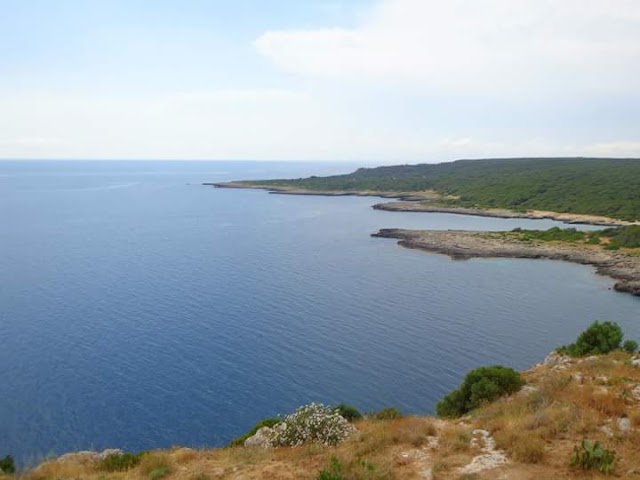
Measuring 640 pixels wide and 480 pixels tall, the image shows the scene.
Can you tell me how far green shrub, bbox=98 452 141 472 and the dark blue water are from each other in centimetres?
1214

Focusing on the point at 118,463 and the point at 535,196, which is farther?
the point at 535,196

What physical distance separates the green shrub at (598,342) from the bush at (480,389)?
8.45 meters

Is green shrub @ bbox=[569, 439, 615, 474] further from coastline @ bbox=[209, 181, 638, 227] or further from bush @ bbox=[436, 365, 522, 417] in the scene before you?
coastline @ bbox=[209, 181, 638, 227]

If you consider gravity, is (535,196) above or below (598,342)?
above

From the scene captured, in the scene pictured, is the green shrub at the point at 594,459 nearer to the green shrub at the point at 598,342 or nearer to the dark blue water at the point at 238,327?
the green shrub at the point at 598,342

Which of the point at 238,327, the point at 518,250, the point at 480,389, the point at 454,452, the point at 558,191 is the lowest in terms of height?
the point at 238,327

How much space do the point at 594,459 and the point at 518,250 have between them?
239 ft

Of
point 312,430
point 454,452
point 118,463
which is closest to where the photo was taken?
point 454,452

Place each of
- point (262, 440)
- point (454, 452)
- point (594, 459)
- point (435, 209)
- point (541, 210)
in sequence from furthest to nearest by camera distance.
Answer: point (435, 209) < point (541, 210) < point (262, 440) < point (454, 452) < point (594, 459)

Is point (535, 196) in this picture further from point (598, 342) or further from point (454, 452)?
point (454, 452)

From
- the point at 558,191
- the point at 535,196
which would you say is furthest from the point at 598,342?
the point at 558,191

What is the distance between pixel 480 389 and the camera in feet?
73.4

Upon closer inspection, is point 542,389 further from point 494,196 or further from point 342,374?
point 494,196

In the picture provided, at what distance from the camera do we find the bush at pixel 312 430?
51.6 feet
